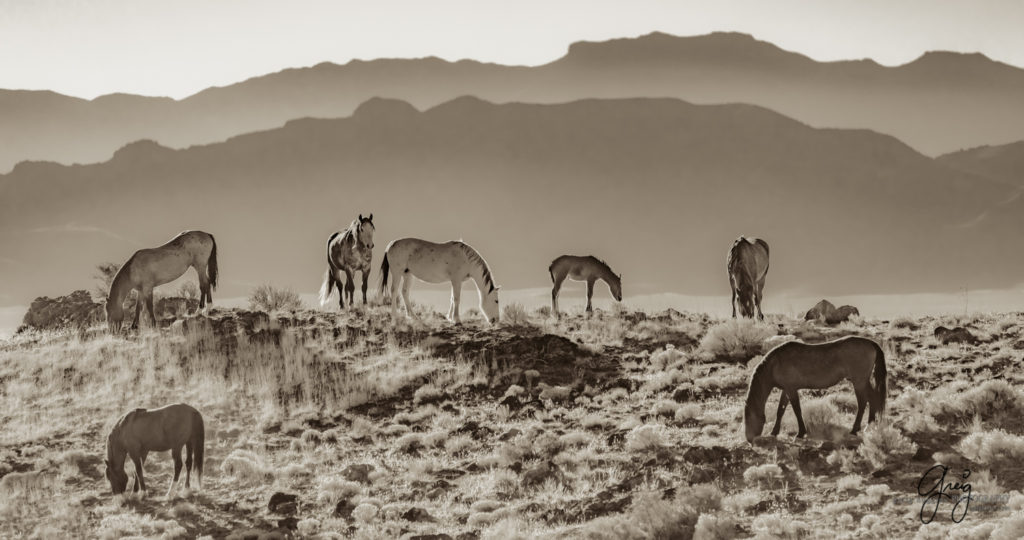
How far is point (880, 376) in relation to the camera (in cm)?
1507

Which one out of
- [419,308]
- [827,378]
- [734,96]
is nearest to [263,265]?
[734,96]

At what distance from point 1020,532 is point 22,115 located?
17484 centimetres

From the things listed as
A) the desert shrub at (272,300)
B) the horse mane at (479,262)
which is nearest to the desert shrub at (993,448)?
the horse mane at (479,262)

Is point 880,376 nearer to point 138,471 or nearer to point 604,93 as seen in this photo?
point 138,471

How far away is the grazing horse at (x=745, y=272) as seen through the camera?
2650 centimetres

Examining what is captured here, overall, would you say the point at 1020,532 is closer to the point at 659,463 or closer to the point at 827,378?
the point at 827,378

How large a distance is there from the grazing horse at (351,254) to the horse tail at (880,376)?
49.2 ft

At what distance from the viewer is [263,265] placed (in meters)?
122

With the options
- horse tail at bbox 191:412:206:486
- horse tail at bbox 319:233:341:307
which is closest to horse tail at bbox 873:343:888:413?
horse tail at bbox 191:412:206:486

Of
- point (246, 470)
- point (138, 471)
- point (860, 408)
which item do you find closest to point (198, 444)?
point (138, 471)

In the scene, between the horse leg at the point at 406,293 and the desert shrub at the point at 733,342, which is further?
the horse leg at the point at 406,293

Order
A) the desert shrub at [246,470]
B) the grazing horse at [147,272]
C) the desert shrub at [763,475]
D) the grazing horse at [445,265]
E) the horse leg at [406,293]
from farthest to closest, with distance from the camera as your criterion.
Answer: the grazing horse at [147,272], the horse leg at [406,293], the grazing horse at [445,265], the desert shrub at [246,470], the desert shrub at [763,475]

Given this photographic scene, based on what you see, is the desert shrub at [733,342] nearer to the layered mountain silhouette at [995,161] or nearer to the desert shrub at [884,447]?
the desert shrub at [884,447]
